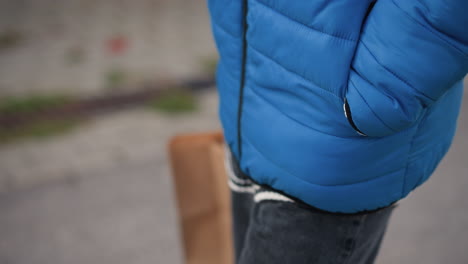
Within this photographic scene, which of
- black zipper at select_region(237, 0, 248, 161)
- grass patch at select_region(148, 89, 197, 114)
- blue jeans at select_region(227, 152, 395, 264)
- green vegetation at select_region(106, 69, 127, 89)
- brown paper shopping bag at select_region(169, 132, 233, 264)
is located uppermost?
black zipper at select_region(237, 0, 248, 161)

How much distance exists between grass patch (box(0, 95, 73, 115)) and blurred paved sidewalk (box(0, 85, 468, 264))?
1.07 feet

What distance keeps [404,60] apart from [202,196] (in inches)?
39.9

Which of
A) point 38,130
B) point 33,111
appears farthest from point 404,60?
point 33,111

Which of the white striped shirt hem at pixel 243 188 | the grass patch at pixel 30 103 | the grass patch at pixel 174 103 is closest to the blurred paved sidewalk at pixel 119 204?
the grass patch at pixel 174 103

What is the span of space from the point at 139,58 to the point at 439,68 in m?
2.98

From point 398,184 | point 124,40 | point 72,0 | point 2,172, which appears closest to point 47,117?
point 2,172

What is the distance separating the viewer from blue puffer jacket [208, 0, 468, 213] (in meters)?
0.88

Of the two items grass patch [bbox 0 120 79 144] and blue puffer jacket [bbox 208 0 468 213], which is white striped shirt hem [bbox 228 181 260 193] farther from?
grass patch [bbox 0 120 79 144]

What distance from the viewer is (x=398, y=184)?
1110 mm

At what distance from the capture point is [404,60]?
0.88 m

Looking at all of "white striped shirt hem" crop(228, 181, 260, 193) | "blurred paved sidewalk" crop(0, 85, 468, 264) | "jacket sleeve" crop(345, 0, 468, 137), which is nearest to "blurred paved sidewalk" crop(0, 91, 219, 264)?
"blurred paved sidewalk" crop(0, 85, 468, 264)

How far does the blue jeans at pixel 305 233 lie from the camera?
110 centimetres

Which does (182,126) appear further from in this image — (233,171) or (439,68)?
(439,68)

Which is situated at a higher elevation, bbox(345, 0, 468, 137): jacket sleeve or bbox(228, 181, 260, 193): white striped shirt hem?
bbox(345, 0, 468, 137): jacket sleeve
